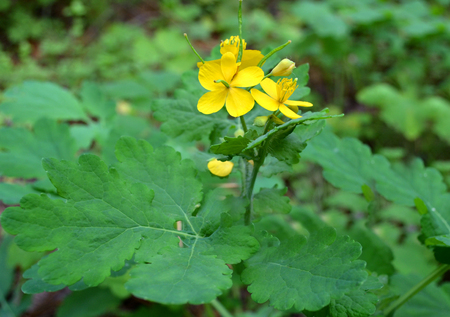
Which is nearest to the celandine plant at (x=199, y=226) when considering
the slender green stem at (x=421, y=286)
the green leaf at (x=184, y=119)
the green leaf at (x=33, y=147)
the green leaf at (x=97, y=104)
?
the green leaf at (x=184, y=119)

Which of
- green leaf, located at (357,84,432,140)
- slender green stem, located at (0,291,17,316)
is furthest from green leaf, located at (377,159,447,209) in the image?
green leaf, located at (357,84,432,140)

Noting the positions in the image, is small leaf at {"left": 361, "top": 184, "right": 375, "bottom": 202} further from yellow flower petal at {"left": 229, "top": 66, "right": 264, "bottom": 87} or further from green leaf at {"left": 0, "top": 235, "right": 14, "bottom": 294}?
green leaf at {"left": 0, "top": 235, "right": 14, "bottom": 294}

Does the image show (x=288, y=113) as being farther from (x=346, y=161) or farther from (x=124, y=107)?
(x=124, y=107)

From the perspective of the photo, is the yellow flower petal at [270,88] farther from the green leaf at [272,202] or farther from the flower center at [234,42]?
the green leaf at [272,202]

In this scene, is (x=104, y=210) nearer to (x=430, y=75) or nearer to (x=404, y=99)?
(x=404, y=99)

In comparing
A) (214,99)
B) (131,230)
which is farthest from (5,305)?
(214,99)
